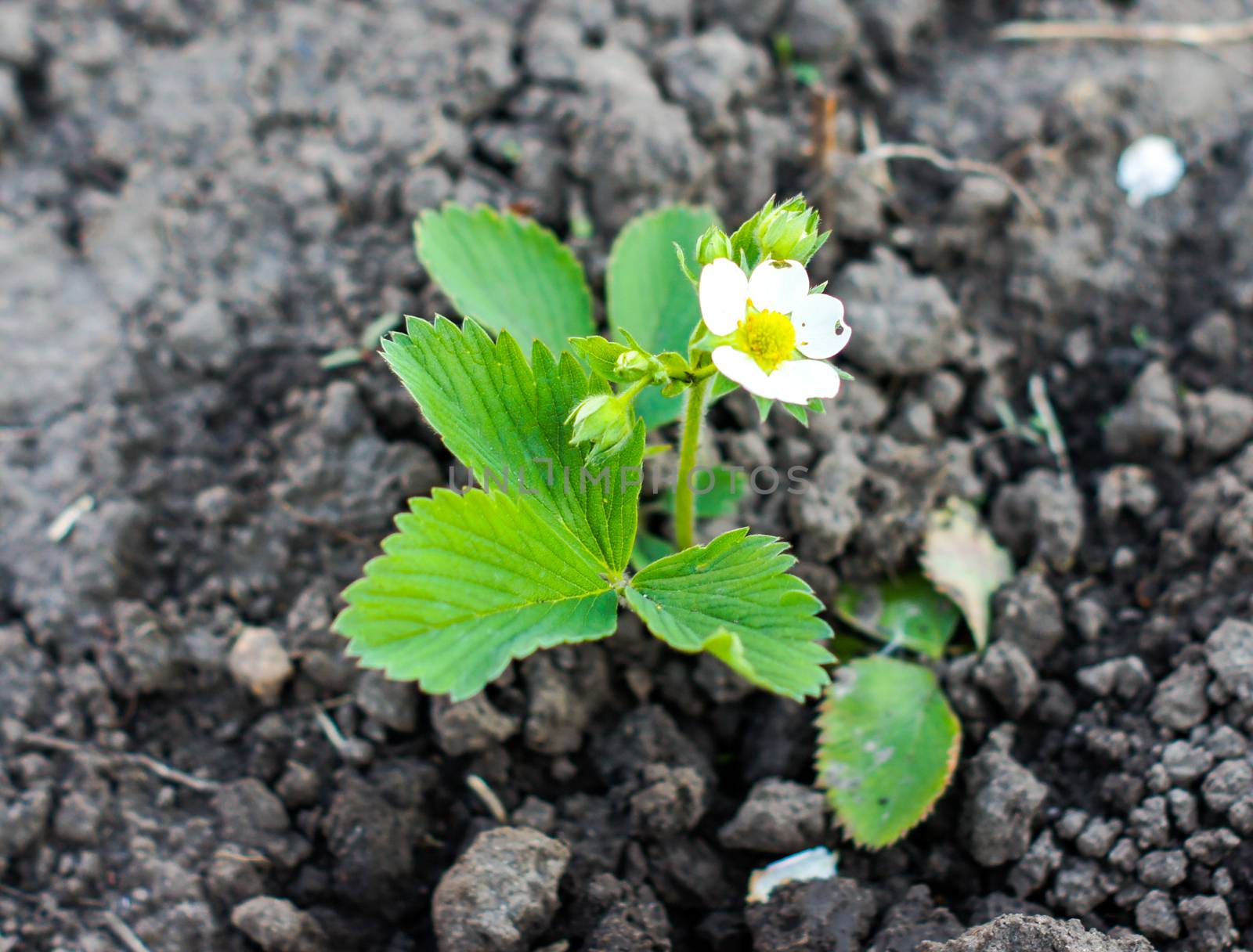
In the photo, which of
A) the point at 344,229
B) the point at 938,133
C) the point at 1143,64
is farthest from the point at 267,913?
the point at 1143,64

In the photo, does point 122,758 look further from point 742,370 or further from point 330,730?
point 742,370

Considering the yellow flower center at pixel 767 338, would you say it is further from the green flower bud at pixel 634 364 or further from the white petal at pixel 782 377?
the green flower bud at pixel 634 364

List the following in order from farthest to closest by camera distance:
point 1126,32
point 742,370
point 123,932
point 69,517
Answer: point 1126,32
point 69,517
point 123,932
point 742,370

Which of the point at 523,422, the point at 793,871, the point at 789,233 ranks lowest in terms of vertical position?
the point at 793,871

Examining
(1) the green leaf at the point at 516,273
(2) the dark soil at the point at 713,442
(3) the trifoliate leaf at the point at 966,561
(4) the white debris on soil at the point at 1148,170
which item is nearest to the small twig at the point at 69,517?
(2) the dark soil at the point at 713,442

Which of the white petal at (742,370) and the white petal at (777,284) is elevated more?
the white petal at (777,284)

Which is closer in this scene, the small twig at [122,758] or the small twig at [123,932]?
the small twig at [123,932]

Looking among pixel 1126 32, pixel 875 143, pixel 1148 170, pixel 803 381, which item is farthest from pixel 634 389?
pixel 1126 32
